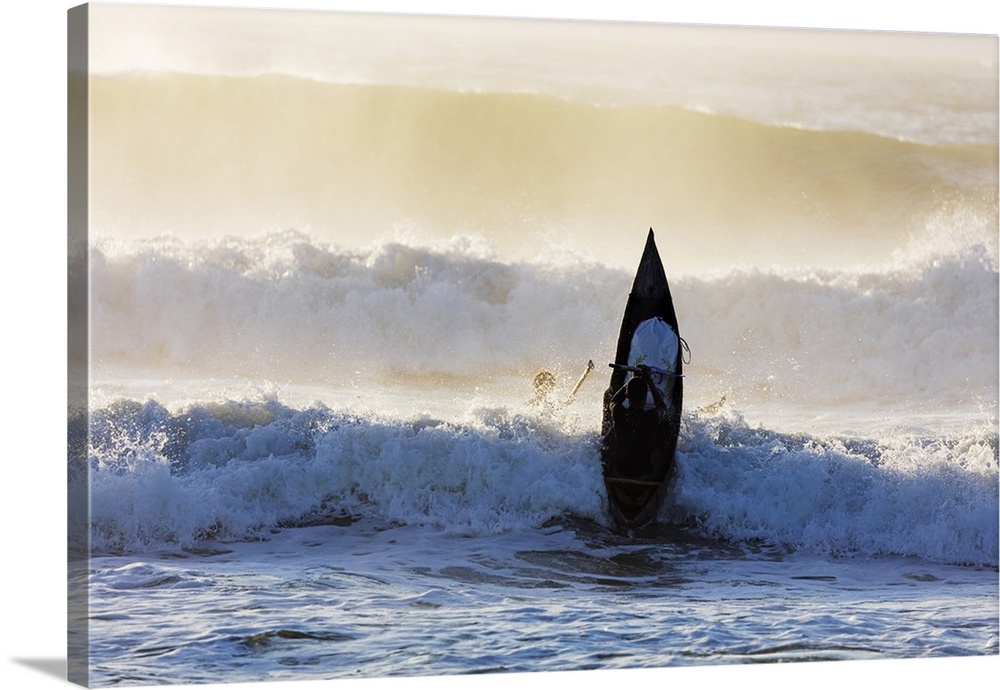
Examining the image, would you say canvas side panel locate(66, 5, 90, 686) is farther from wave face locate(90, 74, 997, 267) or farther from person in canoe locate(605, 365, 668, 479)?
person in canoe locate(605, 365, 668, 479)

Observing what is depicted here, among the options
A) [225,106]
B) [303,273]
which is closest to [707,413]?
[303,273]

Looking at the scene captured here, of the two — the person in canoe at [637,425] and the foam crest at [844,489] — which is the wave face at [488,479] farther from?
the person in canoe at [637,425]

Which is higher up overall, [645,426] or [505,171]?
[505,171]

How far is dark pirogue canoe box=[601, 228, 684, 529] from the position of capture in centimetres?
910

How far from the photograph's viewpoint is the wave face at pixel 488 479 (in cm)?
→ 831

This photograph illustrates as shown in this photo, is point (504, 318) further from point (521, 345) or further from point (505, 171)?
point (505, 171)

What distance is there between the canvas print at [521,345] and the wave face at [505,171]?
17mm

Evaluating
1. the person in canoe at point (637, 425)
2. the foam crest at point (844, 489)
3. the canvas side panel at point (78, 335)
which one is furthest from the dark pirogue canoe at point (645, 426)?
the canvas side panel at point (78, 335)

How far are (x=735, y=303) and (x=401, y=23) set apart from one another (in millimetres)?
2318

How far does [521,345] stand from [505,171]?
2.98 ft

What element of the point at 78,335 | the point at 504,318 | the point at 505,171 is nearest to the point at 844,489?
the point at 504,318

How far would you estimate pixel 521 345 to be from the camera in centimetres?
902

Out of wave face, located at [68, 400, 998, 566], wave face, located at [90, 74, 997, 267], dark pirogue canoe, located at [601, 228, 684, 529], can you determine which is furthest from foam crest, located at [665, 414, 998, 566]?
wave face, located at [90, 74, 997, 267]

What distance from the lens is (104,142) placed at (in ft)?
26.4
